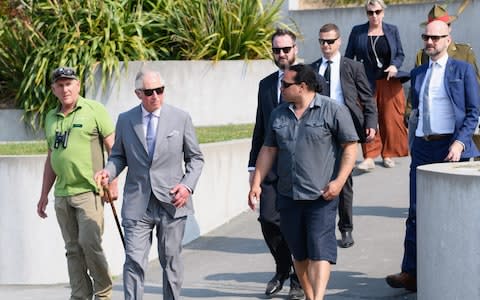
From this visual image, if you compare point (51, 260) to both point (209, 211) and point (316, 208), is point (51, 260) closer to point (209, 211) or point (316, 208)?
point (209, 211)

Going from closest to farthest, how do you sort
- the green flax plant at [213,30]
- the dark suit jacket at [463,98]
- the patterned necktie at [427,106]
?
the dark suit jacket at [463,98], the patterned necktie at [427,106], the green flax plant at [213,30]

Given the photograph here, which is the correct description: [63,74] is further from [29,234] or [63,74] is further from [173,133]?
[29,234]

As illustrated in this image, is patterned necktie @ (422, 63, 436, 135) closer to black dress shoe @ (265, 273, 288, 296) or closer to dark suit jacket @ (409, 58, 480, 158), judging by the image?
dark suit jacket @ (409, 58, 480, 158)

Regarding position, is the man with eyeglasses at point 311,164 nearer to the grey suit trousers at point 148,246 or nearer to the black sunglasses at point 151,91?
the grey suit trousers at point 148,246

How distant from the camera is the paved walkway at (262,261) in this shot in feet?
28.4

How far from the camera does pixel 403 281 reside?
8.07 metres

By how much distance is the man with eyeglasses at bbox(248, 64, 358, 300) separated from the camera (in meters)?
7.36

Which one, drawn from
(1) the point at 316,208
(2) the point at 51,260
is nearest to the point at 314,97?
(1) the point at 316,208

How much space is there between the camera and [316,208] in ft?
24.3

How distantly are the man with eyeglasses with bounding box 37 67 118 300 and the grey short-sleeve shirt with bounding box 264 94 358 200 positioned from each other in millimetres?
1469

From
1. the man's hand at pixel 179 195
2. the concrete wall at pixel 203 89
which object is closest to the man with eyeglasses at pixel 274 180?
the man's hand at pixel 179 195

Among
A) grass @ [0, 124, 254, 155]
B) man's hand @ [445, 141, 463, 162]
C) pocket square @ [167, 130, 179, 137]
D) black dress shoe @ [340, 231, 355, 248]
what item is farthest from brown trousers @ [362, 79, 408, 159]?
pocket square @ [167, 130, 179, 137]

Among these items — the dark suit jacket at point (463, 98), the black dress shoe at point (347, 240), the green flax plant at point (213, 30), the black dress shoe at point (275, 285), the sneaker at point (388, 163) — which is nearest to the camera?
the dark suit jacket at point (463, 98)

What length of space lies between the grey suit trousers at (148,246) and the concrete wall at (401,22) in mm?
9079
